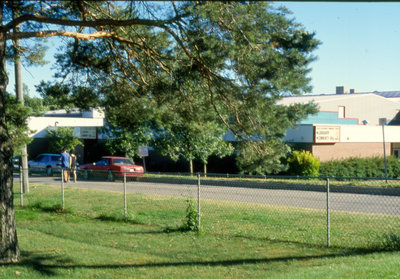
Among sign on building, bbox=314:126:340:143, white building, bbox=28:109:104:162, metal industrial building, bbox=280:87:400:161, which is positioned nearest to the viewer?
sign on building, bbox=314:126:340:143

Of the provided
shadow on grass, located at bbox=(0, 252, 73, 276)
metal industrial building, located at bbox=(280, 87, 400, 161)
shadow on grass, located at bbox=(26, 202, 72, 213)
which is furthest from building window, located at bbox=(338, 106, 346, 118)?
shadow on grass, located at bbox=(0, 252, 73, 276)

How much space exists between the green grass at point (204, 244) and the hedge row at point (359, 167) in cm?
1783

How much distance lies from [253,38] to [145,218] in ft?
22.1

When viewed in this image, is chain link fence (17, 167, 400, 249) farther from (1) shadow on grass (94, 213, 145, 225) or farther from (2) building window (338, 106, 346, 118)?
(2) building window (338, 106, 346, 118)

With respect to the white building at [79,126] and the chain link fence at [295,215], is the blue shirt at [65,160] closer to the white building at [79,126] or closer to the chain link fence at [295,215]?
the chain link fence at [295,215]

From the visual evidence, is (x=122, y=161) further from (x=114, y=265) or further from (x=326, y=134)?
(x=114, y=265)

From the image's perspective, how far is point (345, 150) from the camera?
34500 millimetres

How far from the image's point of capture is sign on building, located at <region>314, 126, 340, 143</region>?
31.3m

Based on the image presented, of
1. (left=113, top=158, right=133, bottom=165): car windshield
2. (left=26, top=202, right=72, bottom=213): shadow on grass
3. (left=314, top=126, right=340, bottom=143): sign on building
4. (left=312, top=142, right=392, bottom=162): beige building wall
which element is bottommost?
(left=26, top=202, right=72, bottom=213): shadow on grass

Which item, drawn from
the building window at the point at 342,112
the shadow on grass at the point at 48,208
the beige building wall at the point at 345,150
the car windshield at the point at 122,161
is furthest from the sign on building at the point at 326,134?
the shadow on grass at the point at 48,208

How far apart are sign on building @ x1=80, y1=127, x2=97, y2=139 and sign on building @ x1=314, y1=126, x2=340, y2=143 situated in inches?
758

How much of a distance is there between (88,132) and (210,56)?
34.1 meters

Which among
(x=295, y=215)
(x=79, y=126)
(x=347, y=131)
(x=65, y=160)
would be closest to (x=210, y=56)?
(x=295, y=215)

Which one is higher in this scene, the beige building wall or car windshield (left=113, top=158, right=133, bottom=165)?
the beige building wall
